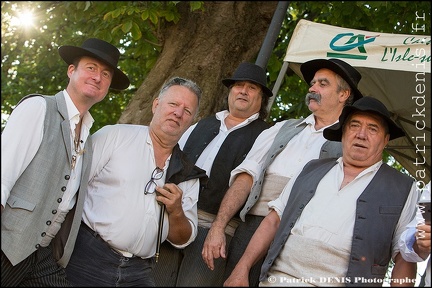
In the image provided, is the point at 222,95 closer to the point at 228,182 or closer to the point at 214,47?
the point at 214,47

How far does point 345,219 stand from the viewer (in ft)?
11.6

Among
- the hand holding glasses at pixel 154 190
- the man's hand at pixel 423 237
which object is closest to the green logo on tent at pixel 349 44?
the hand holding glasses at pixel 154 190

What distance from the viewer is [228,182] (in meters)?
4.49

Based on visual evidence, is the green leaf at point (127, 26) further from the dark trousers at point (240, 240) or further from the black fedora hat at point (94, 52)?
the dark trousers at point (240, 240)

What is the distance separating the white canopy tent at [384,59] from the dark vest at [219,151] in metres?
0.78

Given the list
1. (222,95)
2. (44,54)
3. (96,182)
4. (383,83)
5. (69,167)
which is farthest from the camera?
(44,54)

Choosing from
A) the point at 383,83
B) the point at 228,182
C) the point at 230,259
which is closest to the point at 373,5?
the point at 383,83

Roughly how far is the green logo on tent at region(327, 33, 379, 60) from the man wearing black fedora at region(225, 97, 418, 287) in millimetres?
1401

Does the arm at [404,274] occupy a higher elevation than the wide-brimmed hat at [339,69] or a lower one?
lower

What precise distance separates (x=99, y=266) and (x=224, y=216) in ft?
2.89

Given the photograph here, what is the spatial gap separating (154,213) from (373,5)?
3772mm

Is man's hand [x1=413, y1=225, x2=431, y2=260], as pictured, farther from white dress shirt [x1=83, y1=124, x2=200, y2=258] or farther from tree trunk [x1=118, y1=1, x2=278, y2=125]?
tree trunk [x1=118, y1=1, x2=278, y2=125]

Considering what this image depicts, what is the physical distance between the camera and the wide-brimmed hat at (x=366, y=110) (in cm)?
374

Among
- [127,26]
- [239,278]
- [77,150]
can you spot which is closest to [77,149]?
[77,150]
